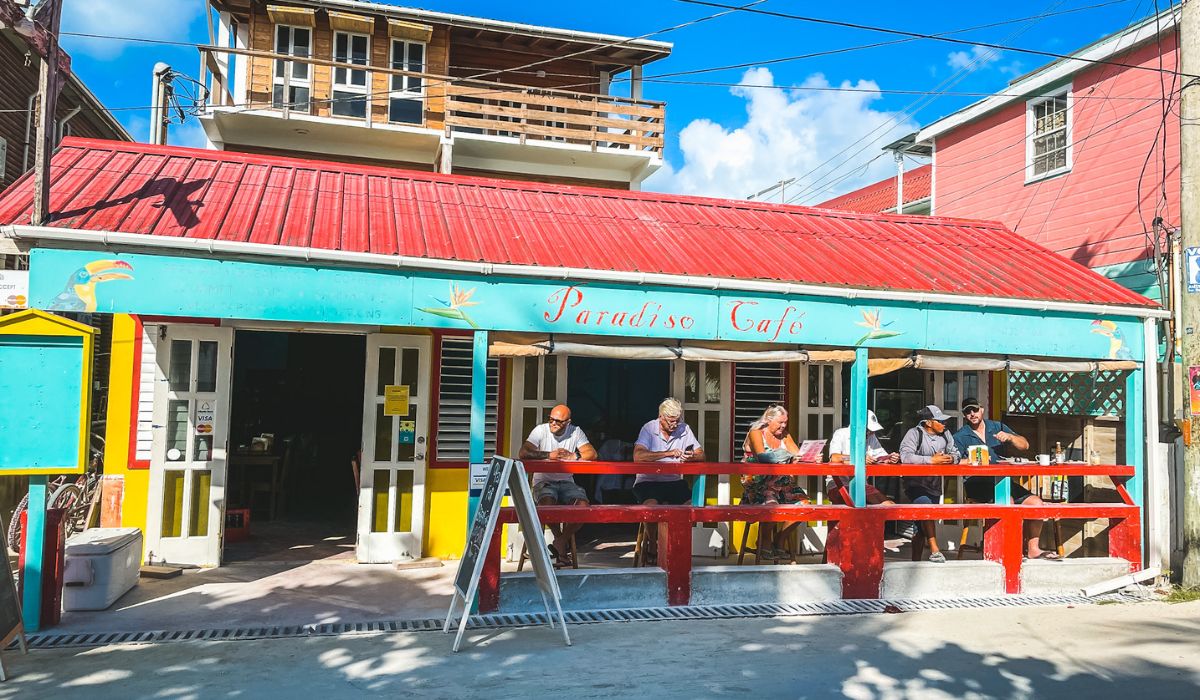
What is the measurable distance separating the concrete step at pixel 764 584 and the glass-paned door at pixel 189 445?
4.63 metres

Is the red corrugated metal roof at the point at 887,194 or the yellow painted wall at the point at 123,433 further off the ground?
the red corrugated metal roof at the point at 887,194

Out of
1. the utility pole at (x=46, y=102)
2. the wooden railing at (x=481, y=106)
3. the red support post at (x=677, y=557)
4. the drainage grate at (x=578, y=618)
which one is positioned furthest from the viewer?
the wooden railing at (x=481, y=106)

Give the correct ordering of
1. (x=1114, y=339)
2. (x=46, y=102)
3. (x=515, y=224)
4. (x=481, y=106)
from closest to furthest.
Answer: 1. (x=46, y=102)
2. (x=515, y=224)
3. (x=1114, y=339)
4. (x=481, y=106)

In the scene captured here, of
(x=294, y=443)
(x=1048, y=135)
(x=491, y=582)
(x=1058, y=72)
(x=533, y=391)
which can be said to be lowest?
(x=491, y=582)

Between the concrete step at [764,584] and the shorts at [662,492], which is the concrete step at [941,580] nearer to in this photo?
the concrete step at [764,584]

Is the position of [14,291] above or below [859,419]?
above

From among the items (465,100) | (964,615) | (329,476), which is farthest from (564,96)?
(964,615)

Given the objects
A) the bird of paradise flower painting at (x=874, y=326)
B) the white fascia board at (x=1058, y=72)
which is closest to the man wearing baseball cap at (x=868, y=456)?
the bird of paradise flower painting at (x=874, y=326)

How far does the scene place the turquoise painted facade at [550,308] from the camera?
601 cm

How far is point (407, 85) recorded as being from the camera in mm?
17719

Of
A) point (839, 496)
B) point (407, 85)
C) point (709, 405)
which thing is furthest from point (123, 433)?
point (407, 85)

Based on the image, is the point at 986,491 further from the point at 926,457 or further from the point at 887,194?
the point at 887,194

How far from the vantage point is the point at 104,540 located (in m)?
6.48

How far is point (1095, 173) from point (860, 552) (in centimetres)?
947
